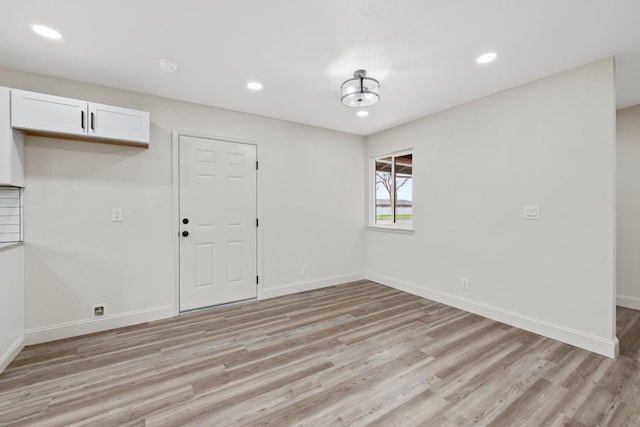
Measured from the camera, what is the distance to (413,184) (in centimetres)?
402

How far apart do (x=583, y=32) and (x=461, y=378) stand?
2.67m

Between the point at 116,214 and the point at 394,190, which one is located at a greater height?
the point at 394,190

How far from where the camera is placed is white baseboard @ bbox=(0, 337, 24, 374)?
2127 millimetres

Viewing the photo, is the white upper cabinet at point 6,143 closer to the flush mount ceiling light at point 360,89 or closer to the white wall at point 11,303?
the white wall at point 11,303

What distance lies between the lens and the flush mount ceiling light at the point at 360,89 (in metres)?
2.57

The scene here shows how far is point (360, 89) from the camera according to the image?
2572mm

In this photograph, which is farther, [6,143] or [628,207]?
[628,207]

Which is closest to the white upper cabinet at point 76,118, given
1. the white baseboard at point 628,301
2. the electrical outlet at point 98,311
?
the electrical outlet at point 98,311

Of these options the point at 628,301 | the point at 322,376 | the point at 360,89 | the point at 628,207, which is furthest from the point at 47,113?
the point at 628,301

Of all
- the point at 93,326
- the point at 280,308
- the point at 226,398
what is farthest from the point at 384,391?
the point at 93,326

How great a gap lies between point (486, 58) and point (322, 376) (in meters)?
2.92

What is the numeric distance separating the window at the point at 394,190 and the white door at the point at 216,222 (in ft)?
7.22

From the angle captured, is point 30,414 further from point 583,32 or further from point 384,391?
point 583,32

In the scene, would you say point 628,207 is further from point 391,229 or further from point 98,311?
point 98,311
